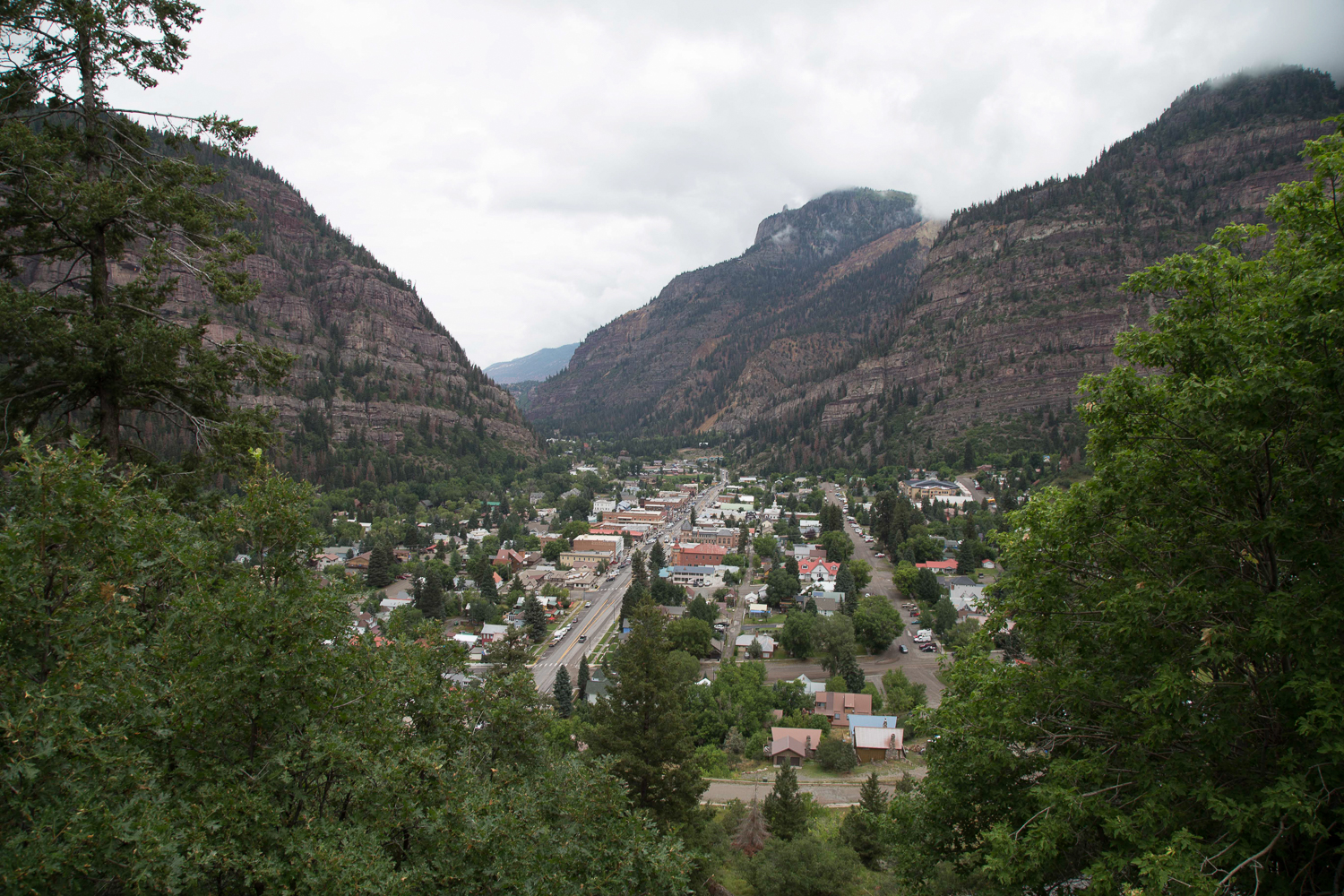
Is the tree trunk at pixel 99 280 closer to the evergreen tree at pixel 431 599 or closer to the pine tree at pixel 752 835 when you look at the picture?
the pine tree at pixel 752 835

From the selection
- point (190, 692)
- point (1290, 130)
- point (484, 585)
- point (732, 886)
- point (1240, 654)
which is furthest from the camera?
point (1290, 130)

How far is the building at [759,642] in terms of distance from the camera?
44.0m

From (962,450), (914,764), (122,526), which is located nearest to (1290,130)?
(962,450)

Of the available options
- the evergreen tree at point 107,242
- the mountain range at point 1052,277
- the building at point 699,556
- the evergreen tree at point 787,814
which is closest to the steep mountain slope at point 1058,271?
the mountain range at point 1052,277

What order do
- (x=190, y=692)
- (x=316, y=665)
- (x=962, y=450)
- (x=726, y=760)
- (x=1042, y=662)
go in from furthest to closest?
(x=962, y=450)
(x=726, y=760)
(x=1042, y=662)
(x=316, y=665)
(x=190, y=692)

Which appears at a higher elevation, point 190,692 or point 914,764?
point 190,692

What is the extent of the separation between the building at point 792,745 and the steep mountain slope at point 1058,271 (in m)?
89.4

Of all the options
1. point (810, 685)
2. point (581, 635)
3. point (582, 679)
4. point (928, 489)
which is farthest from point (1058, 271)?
point (582, 679)

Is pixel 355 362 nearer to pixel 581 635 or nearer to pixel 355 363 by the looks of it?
pixel 355 363

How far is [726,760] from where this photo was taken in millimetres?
29859

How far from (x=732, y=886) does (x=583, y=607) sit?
124ft

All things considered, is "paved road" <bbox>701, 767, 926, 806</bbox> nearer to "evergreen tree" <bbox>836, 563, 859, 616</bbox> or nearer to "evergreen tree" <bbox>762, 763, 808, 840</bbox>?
"evergreen tree" <bbox>762, 763, 808, 840</bbox>

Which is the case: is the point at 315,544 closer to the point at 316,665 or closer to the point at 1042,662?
the point at 316,665

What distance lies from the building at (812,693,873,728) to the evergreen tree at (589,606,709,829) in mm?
21382
